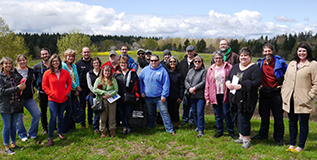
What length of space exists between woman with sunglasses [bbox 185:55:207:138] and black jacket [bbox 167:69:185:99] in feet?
0.83

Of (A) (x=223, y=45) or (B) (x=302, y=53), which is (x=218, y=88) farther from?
(B) (x=302, y=53)

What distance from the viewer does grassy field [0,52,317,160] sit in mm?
4734

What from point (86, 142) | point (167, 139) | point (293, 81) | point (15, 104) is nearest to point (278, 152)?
point (293, 81)

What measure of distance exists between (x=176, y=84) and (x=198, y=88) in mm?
759

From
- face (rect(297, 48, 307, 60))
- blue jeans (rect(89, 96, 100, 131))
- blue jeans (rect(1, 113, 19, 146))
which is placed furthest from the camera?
blue jeans (rect(89, 96, 100, 131))

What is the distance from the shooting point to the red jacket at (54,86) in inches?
201

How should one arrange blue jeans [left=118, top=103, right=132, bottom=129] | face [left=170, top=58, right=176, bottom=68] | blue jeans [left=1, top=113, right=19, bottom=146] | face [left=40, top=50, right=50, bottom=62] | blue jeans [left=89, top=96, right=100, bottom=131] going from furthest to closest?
face [left=170, top=58, right=176, bottom=68]
blue jeans [left=118, top=103, right=132, bottom=129]
blue jeans [left=89, top=96, right=100, bottom=131]
face [left=40, top=50, right=50, bottom=62]
blue jeans [left=1, top=113, right=19, bottom=146]

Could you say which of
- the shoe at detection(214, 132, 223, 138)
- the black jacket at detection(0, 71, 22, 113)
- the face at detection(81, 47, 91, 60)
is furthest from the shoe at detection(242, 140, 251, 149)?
the black jacket at detection(0, 71, 22, 113)

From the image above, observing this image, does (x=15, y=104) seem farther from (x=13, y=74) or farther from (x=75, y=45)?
(x=75, y=45)

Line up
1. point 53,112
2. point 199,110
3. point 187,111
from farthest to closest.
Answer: point 187,111 < point 199,110 < point 53,112

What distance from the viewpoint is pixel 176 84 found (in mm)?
6152

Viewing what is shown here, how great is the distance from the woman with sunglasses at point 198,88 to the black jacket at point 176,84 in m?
0.25

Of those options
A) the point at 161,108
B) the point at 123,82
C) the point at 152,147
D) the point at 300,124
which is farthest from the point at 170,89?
the point at 300,124

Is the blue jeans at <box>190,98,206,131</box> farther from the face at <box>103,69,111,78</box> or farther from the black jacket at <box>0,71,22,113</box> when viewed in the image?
the black jacket at <box>0,71,22,113</box>
